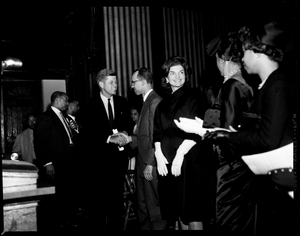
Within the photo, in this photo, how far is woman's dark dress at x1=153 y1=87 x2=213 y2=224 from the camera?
9.52 ft

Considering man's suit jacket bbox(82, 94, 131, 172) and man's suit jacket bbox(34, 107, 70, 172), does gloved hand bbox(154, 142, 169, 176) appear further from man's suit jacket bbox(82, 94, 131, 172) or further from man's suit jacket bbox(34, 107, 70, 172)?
man's suit jacket bbox(34, 107, 70, 172)

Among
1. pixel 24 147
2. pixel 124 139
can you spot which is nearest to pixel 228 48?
pixel 124 139

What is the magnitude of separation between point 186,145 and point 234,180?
0.78 meters

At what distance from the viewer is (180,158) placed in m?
2.94

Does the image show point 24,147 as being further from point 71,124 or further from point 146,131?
point 146,131

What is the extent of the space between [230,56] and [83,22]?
14.5ft

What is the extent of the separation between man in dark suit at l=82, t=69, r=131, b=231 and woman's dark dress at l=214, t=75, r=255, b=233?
2.01 meters

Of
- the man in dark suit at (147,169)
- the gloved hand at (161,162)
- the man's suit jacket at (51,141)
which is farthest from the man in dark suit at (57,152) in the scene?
the gloved hand at (161,162)

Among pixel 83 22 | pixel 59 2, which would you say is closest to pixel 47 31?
pixel 59 2

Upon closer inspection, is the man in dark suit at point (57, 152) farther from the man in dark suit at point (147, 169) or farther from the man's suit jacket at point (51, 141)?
the man in dark suit at point (147, 169)

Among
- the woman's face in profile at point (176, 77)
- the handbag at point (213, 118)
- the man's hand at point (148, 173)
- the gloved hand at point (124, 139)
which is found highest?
the woman's face in profile at point (176, 77)

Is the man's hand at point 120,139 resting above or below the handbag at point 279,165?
above

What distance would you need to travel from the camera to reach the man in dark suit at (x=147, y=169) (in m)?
3.31

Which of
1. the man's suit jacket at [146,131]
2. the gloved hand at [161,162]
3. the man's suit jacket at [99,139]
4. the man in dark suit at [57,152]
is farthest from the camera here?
the man in dark suit at [57,152]
